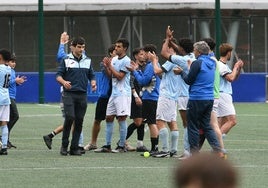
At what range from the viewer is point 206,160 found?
6.42ft

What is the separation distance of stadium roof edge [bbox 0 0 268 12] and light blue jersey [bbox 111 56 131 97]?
23693 millimetres

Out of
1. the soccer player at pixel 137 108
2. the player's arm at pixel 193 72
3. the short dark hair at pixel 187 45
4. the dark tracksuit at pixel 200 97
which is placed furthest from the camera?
the soccer player at pixel 137 108

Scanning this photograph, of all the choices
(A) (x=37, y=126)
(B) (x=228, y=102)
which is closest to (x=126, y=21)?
(A) (x=37, y=126)

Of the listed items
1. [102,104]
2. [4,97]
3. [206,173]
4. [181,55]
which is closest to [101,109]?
[102,104]

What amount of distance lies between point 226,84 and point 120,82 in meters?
1.72

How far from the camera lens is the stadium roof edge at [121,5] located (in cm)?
3694

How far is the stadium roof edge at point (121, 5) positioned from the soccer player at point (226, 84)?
74.8 ft

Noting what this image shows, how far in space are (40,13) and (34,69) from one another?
22.9 feet

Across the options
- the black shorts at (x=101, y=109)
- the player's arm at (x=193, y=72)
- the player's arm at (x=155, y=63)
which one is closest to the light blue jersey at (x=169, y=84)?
the player's arm at (x=155, y=63)

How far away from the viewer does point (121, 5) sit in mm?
37469

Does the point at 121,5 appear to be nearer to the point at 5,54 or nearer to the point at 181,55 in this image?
the point at 5,54

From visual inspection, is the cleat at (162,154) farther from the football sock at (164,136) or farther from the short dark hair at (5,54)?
the short dark hair at (5,54)

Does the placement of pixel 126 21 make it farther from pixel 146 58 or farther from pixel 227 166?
pixel 227 166

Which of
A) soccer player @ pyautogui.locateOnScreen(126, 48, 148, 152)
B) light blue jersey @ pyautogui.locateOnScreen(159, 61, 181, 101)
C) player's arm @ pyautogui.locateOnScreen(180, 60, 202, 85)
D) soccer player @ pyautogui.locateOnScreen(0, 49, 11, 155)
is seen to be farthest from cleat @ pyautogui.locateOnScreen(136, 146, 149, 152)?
player's arm @ pyautogui.locateOnScreen(180, 60, 202, 85)
